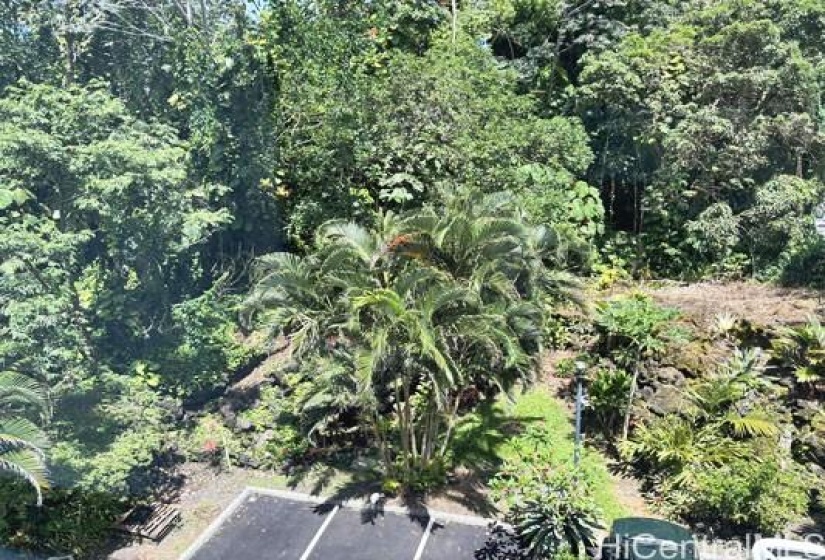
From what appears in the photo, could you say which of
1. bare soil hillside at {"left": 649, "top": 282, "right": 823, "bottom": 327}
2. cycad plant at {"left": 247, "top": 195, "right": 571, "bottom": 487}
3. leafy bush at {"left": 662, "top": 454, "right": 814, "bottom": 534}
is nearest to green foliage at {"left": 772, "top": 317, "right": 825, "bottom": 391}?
bare soil hillside at {"left": 649, "top": 282, "right": 823, "bottom": 327}

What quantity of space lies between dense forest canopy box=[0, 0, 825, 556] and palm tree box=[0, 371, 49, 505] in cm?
4

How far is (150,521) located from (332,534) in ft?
8.67

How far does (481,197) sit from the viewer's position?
10.7 m

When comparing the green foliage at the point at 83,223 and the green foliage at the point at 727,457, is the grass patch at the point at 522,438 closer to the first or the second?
the green foliage at the point at 727,457

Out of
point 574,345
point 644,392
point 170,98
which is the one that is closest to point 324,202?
point 170,98

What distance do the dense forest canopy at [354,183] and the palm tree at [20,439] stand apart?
4cm

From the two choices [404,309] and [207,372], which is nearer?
[404,309]

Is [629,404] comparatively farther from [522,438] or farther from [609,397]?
[522,438]

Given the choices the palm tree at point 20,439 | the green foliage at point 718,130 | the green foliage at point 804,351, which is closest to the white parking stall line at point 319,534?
the palm tree at point 20,439

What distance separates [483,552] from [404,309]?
3.34m

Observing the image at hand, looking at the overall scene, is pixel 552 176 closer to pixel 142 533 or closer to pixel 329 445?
pixel 329 445

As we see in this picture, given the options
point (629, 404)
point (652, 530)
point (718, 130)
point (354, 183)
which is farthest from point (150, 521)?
point (718, 130)

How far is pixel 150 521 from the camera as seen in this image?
380 inches

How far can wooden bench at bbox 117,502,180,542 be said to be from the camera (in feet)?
31.1
